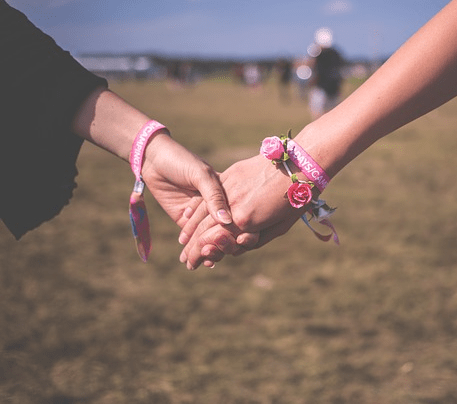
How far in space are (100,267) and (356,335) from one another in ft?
6.02

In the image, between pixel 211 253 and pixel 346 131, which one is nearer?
pixel 346 131

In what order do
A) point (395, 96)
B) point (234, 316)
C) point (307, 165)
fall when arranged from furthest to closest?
point (234, 316), point (307, 165), point (395, 96)

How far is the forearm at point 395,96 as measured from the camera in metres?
1.25

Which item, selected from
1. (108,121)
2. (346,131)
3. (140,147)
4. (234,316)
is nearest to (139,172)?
(140,147)

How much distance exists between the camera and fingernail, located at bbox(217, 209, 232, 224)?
58.1 inches

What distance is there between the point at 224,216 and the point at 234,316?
1.33 meters

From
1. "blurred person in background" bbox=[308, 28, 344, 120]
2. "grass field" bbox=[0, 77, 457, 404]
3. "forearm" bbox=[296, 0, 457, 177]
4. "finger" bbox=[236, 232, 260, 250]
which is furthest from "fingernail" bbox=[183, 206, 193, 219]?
"blurred person in background" bbox=[308, 28, 344, 120]

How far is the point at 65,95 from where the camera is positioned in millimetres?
1465

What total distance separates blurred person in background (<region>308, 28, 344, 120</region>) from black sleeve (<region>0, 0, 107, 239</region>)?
22.0 feet

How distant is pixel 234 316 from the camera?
2646 mm

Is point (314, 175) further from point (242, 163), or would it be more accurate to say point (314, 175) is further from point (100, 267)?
point (100, 267)

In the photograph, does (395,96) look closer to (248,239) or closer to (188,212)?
(248,239)

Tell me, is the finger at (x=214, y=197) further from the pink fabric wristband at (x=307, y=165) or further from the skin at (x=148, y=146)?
the pink fabric wristband at (x=307, y=165)

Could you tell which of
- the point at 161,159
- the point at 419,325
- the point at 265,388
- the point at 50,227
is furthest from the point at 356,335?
the point at 50,227
